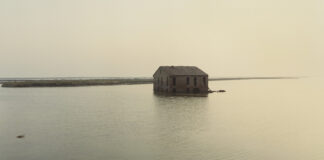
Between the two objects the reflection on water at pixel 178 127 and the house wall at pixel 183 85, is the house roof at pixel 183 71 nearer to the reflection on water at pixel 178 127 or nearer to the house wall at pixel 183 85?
the house wall at pixel 183 85

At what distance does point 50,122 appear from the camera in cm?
3416

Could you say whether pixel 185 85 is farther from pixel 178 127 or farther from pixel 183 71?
pixel 178 127

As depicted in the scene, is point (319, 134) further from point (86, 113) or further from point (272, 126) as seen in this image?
point (86, 113)

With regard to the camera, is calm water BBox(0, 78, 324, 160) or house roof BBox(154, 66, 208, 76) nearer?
calm water BBox(0, 78, 324, 160)

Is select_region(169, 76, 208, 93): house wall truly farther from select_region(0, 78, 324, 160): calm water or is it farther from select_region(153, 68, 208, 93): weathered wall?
select_region(0, 78, 324, 160): calm water

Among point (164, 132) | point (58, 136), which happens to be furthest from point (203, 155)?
point (58, 136)

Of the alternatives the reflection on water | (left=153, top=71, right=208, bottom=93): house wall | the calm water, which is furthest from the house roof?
the calm water

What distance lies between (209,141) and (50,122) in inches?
604

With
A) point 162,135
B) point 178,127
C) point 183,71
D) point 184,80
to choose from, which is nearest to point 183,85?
point 184,80

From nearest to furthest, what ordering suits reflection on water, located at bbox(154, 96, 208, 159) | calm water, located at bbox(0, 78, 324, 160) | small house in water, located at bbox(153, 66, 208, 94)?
calm water, located at bbox(0, 78, 324, 160) → reflection on water, located at bbox(154, 96, 208, 159) → small house in water, located at bbox(153, 66, 208, 94)

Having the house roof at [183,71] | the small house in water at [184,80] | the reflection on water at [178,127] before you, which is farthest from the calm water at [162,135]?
the house roof at [183,71]

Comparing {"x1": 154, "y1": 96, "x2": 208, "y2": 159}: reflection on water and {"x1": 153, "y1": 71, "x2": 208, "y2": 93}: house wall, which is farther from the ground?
{"x1": 154, "y1": 96, "x2": 208, "y2": 159}: reflection on water

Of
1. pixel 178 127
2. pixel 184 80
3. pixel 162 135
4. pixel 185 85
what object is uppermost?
pixel 162 135

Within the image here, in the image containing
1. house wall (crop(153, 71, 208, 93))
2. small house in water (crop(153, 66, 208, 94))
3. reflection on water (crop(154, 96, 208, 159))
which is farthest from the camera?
house wall (crop(153, 71, 208, 93))
